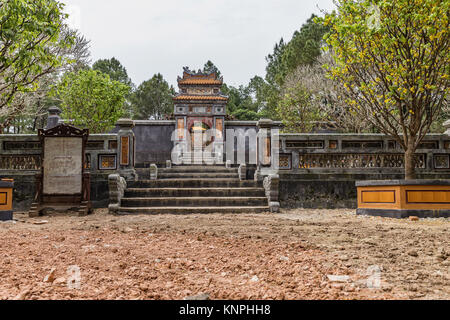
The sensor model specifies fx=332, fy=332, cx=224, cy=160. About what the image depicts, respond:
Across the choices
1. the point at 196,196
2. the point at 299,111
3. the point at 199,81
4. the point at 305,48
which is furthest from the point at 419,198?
the point at 305,48

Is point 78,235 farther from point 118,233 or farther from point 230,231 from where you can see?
point 230,231

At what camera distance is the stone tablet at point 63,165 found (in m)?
8.37

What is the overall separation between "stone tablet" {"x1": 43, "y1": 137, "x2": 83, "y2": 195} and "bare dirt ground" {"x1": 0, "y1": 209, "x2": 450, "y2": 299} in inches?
124

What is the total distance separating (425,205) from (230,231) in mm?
4366

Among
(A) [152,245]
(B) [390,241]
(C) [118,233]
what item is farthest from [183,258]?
(B) [390,241]

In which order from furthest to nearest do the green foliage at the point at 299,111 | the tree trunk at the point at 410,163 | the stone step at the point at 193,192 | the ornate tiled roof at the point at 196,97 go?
1. the ornate tiled roof at the point at 196,97
2. the green foliage at the point at 299,111
3. the stone step at the point at 193,192
4. the tree trunk at the point at 410,163

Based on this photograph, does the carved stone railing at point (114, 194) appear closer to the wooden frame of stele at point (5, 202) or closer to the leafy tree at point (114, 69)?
the wooden frame of stele at point (5, 202)

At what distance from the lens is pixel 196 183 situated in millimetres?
9711

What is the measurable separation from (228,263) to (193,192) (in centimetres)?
592

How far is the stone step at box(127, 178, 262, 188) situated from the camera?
9672 millimetres

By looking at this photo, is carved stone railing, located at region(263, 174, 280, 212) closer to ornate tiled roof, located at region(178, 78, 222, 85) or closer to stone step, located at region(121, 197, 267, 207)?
stone step, located at region(121, 197, 267, 207)

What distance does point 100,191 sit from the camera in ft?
32.0

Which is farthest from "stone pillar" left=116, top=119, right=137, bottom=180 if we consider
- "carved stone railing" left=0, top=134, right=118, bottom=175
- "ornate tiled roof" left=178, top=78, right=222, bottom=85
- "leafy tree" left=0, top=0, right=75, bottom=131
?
"ornate tiled roof" left=178, top=78, right=222, bottom=85

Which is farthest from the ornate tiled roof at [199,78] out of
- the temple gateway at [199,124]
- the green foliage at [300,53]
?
the green foliage at [300,53]
